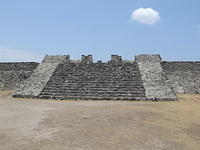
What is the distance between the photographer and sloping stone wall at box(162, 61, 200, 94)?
1781 cm

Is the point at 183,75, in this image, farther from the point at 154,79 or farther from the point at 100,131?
the point at 100,131

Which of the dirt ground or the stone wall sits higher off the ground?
the stone wall

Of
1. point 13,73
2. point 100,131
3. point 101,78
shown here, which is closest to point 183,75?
point 101,78

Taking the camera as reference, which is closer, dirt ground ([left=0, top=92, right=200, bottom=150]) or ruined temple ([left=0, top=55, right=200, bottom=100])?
dirt ground ([left=0, top=92, right=200, bottom=150])

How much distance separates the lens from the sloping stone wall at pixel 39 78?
1588 centimetres

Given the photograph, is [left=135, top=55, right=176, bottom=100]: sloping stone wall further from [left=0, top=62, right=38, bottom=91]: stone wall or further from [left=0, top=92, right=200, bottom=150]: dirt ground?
[left=0, top=62, right=38, bottom=91]: stone wall

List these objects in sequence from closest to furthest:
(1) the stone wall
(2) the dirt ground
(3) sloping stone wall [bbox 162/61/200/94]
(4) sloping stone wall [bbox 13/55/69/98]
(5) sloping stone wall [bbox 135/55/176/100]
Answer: (2) the dirt ground → (5) sloping stone wall [bbox 135/55/176/100] → (4) sloping stone wall [bbox 13/55/69/98] → (3) sloping stone wall [bbox 162/61/200/94] → (1) the stone wall

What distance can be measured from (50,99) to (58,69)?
4.80 meters

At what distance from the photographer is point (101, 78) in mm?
17359

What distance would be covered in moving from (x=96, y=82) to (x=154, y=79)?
12.4 feet

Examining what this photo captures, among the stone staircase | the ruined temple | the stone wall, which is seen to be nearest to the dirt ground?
the stone staircase

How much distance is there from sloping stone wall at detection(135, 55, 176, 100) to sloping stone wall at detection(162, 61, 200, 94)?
1.01 metres

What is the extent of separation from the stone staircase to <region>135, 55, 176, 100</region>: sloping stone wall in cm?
39

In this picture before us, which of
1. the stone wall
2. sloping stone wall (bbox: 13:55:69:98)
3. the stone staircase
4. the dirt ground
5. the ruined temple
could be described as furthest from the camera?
the stone wall
